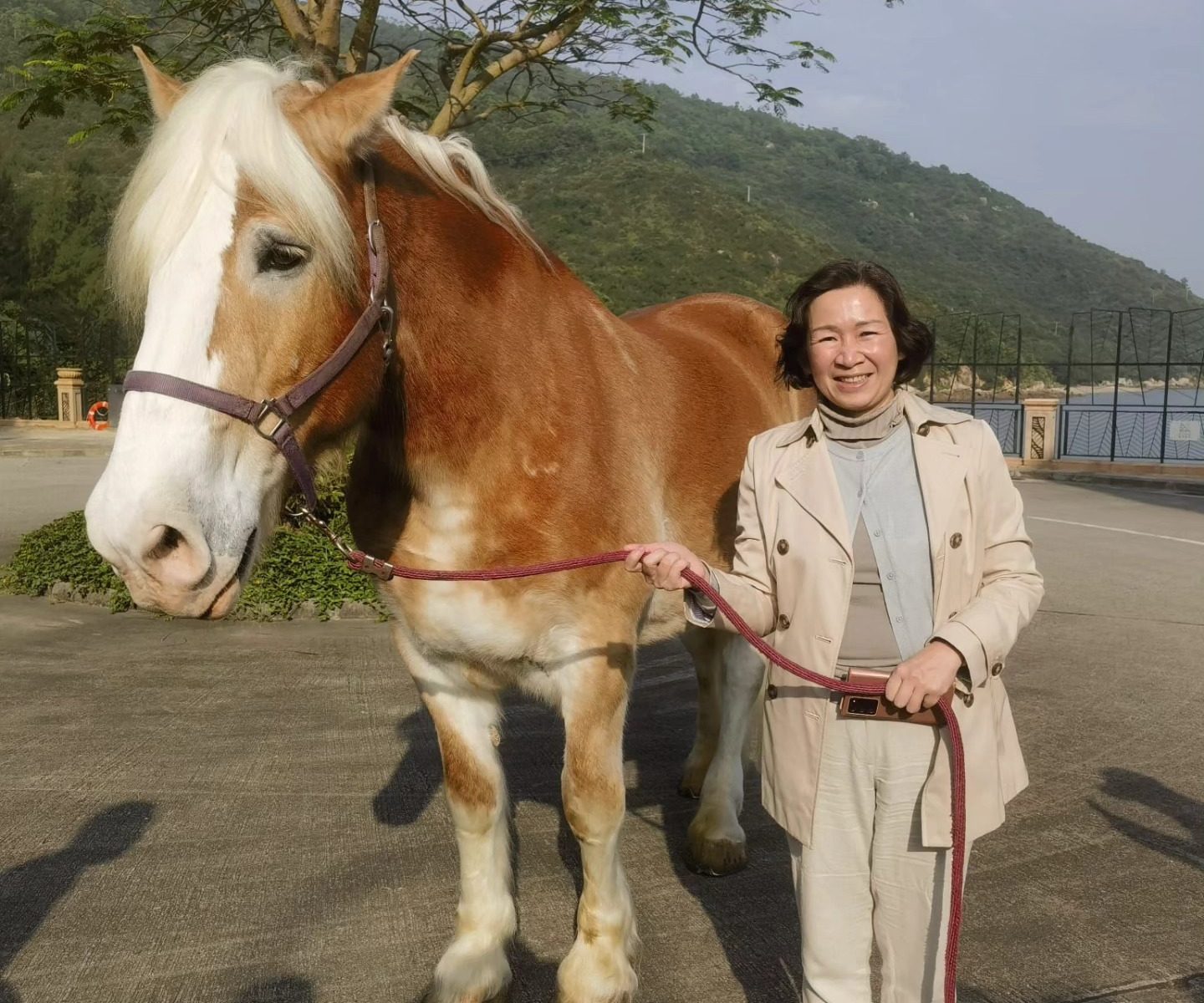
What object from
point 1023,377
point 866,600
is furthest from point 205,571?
point 1023,377

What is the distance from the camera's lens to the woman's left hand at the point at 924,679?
185 cm

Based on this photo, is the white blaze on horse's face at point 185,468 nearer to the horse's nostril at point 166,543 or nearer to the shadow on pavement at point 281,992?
the horse's nostril at point 166,543

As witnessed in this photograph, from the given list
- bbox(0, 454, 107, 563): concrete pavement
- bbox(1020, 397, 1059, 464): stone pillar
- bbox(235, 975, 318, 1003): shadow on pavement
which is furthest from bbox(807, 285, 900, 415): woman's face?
bbox(1020, 397, 1059, 464): stone pillar

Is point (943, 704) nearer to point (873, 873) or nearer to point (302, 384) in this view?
point (873, 873)

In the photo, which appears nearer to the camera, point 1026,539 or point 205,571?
point 205,571

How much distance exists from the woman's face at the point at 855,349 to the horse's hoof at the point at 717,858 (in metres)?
1.92

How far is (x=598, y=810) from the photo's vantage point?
8.73 feet

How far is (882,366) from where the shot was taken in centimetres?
213

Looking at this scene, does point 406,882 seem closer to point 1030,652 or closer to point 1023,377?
point 1030,652

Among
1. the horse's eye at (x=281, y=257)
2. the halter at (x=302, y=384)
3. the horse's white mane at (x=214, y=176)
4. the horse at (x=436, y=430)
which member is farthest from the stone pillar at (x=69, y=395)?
the horse's eye at (x=281, y=257)

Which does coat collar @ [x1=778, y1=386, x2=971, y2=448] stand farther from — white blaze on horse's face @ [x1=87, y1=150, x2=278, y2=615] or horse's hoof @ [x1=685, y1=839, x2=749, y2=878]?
horse's hoof @ [x1=685, y1=839, x2=749, y2=878]

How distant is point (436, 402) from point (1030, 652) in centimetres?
536

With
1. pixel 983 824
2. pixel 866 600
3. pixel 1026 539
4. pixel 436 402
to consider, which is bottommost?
pixel 983 824

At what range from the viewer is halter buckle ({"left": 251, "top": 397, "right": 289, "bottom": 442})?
1.94m
